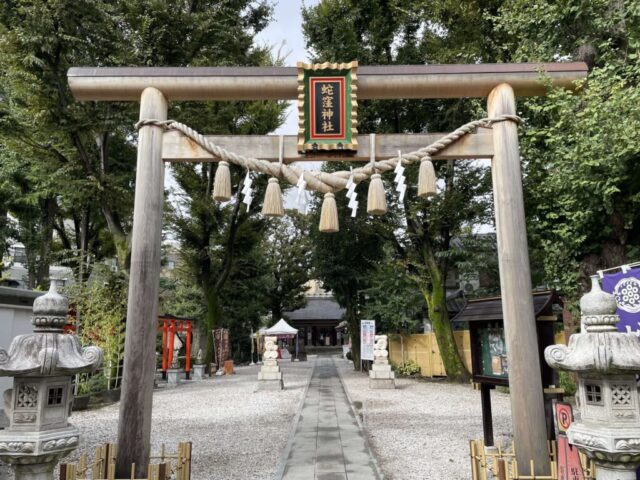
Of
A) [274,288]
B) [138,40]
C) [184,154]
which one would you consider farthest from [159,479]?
[274,288]

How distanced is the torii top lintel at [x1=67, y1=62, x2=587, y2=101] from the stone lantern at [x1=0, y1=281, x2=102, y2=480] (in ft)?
8.60

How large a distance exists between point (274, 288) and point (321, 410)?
830 inches

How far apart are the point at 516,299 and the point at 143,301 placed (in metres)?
3.87

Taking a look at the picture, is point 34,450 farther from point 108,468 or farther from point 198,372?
point 198,372

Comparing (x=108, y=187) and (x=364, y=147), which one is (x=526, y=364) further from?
(x=108, y=187)

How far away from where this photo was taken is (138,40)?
40.4ft

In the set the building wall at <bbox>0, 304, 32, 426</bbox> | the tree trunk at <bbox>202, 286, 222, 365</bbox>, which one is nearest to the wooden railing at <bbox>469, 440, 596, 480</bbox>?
the building wall at <bbox>0, 304, 32, 426</bbox>

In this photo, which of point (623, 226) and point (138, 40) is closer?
point (623, 226)

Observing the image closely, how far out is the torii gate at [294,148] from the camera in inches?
173

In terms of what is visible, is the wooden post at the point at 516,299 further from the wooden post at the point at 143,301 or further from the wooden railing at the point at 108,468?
the wooden post at the point at 143,301

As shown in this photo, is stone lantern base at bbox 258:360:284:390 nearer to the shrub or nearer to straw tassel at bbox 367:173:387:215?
the shrub

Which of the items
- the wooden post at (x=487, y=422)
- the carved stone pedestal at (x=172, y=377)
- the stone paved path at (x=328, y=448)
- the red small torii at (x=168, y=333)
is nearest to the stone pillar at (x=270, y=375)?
the stone paved path at (x=328, y=448)

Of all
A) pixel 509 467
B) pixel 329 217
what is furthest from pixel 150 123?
pixel 509 467

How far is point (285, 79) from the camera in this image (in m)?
4.93
